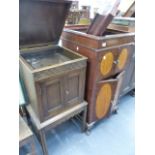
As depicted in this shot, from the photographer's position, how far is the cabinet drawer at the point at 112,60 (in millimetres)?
1293

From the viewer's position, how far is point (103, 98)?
1592mm

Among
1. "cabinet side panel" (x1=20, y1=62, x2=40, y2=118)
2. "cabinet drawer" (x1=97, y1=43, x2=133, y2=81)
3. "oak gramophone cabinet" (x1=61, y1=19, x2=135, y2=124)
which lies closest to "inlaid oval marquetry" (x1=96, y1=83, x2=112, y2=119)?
"oak gramophone cabinet" (x1=61, y1=19, x2=135, y2=124)

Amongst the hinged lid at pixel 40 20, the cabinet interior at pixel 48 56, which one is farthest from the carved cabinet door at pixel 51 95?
the hinged lid at pixel 40 20

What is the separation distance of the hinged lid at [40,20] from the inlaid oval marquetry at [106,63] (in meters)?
0.54

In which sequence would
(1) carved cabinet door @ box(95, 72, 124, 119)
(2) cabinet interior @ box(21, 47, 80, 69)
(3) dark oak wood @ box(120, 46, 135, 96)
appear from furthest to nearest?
(3) dark oak wood @ box(120, 46, 135, 96), (1) carved cabinet door @ box(95, 72, 124, 119), (2) cabinet interior @ box(21, 47, 80, 69)

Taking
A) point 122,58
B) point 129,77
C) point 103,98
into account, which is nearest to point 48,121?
point 103,98

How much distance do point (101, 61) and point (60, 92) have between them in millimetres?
478

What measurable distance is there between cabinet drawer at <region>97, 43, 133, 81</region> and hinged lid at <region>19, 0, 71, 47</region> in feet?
1.69

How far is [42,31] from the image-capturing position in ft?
4.37

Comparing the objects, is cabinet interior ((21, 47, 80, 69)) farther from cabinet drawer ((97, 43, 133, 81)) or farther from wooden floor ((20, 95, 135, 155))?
wooden floor ((20, 95, 135, 155))

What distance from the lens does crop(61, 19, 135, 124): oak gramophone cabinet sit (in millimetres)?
1252

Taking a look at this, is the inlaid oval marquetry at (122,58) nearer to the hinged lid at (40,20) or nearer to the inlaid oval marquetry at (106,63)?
the inlaid oval marquetry at (106,63)
